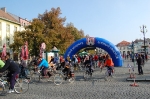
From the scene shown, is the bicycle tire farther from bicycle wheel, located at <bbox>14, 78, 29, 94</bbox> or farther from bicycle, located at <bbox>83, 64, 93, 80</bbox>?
bicycle wheel, located at <bbox>14, 78, 29, 94</bbox>

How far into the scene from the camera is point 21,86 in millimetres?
9398

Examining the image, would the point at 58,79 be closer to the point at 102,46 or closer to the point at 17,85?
the point at 17,85

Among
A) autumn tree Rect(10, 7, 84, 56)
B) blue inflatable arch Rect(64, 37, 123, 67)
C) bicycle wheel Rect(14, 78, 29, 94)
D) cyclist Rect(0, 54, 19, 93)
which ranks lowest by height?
bicycle wheel Rect(14, 78, 29, 94)

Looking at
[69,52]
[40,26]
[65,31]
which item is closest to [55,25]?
[65,31]

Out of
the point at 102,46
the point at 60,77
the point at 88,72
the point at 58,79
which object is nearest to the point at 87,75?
the point at 88,72

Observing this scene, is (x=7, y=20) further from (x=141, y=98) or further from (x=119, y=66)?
(x=141, y=98)

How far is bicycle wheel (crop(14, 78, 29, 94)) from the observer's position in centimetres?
925

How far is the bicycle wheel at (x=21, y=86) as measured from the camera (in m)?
9.25

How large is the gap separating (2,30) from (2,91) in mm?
37041

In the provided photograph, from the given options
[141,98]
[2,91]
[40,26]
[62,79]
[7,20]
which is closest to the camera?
[141,98]

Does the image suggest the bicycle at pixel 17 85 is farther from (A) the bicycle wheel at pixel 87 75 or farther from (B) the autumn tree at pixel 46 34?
(B) the autumn tree at pixel 46 34

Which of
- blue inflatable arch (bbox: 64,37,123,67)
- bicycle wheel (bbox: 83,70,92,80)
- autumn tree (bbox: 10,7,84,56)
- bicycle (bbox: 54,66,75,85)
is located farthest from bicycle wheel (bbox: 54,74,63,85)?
autumn tree (bbox: 10,7,84,56)

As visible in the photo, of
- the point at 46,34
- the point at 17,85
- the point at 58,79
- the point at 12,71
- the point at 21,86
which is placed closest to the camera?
the point at 12,71

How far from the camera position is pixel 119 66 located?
2373 centimetres
